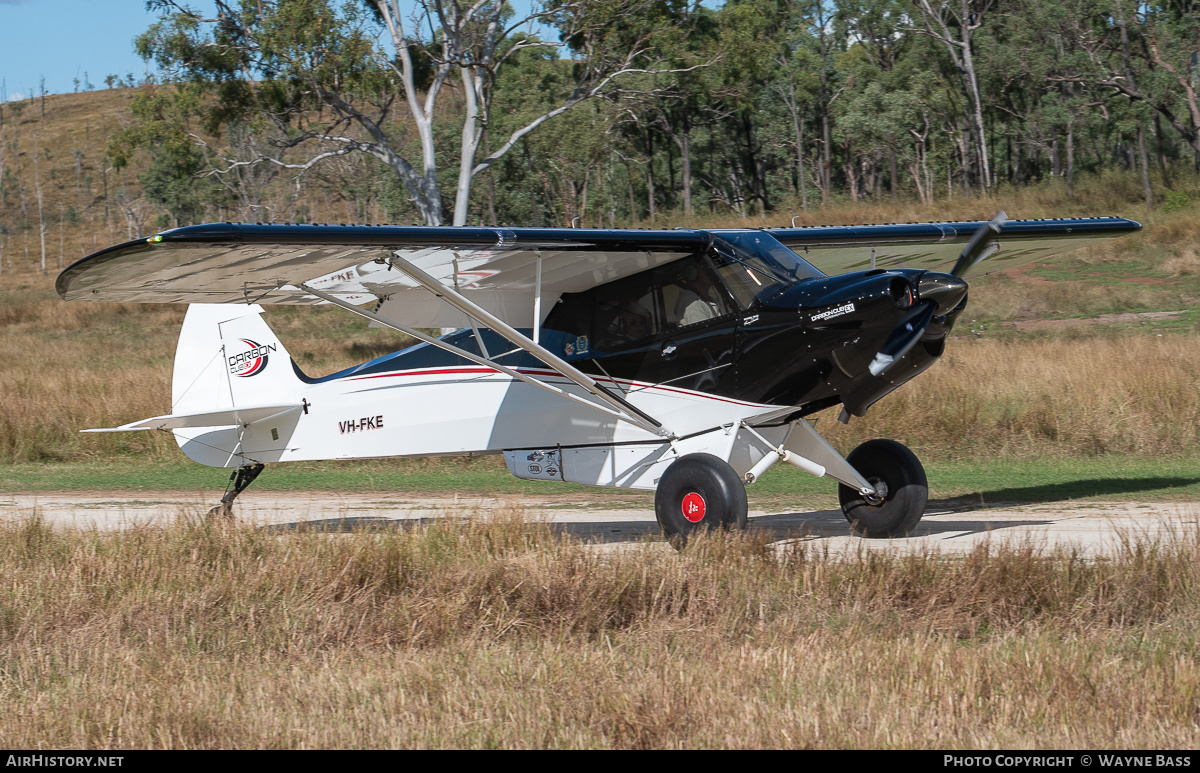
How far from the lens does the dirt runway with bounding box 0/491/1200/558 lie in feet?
28.5

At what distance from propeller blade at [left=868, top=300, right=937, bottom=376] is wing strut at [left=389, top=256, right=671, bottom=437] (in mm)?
2069

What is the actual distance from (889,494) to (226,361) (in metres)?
7.28

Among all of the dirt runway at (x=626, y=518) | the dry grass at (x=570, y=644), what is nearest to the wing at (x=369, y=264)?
the dirt runway at (x=626, y=518)

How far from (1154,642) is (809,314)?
3.61 meters

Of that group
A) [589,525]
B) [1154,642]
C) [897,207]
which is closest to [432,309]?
[589,525]

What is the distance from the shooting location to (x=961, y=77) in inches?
2598

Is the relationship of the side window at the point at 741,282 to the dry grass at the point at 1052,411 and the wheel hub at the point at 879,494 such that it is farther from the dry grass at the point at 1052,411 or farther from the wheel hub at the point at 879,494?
the dry grass at the point at 1052,411

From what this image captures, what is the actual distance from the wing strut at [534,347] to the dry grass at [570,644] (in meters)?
1.49

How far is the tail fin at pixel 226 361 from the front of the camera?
11.6 meters

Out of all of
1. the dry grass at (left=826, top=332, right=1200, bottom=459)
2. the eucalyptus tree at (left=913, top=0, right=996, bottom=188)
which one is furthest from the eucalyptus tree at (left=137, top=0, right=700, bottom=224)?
the eucalyptus tree at (left=913, top=0, right=996, bottom=188)

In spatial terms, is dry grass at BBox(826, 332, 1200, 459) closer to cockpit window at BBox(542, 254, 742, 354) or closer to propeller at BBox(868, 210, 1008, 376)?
cockpit window at BBox(542, 254, 742, 354)

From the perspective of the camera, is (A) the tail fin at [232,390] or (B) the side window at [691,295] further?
(A) the tail fin at [232,390]

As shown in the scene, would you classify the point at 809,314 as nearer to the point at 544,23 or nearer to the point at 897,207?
the point at 544,23

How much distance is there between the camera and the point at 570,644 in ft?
19.1
